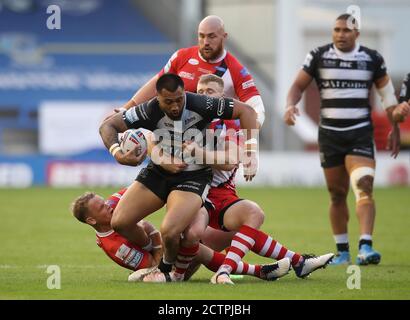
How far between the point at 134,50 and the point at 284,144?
7570 mm

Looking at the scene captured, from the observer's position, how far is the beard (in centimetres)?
1020

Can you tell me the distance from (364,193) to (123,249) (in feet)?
10.5

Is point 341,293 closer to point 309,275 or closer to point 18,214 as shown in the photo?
point 309,275

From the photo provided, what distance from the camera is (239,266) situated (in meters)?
9.45

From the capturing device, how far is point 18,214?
18.6 metres

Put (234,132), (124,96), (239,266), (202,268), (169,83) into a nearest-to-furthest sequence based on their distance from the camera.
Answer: (169,83) < (239,266) < (234,132) < (202,268) < (124,96)

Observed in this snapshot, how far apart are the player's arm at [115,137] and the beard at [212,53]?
1233 mm

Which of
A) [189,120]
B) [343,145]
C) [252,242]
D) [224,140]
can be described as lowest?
[252,242]

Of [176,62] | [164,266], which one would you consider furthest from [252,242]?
A: [176,62]

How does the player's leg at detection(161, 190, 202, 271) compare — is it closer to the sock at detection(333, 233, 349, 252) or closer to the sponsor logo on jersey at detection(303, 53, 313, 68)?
the sock at detection(333, 233, 349, 252)

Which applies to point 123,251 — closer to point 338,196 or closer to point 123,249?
point 123,249

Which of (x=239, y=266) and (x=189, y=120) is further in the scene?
(x=239, y=266)

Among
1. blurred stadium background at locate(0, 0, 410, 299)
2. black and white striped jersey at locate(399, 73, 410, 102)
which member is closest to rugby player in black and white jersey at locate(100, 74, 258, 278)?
black and white striped jersey at locate(399, 73, 410, 102)

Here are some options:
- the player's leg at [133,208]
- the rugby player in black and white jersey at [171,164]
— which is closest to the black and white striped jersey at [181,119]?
the rugby player in black and white jersey at [171,164]
